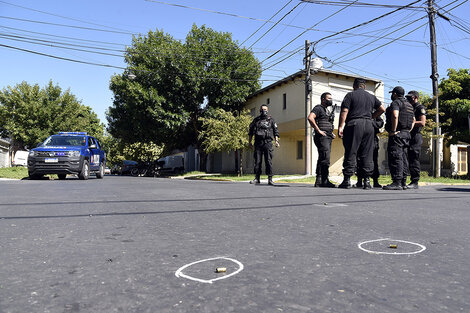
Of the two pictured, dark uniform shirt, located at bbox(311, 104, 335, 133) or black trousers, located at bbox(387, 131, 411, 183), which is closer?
black trousers, located at bbox(387, 131, 411, 183)

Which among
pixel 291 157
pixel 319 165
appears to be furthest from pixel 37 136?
pixel 319 165

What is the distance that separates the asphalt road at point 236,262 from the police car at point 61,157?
890 centimetres

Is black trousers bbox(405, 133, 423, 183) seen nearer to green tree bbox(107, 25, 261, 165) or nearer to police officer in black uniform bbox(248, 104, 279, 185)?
police officer in black uniform bbox(248, 104, 279, 185)

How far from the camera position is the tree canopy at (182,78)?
80.9 ft

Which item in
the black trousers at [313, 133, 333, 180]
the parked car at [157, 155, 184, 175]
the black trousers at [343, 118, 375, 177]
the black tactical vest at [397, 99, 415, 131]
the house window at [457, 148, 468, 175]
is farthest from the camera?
the parked car at [157, 155, 184, 175]

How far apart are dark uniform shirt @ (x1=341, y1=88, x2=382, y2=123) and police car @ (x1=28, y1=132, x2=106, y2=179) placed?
29.3ft

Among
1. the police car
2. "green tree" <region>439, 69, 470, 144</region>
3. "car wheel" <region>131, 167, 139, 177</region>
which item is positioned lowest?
"car wheel" <region>131, 167, 139, 177</region>

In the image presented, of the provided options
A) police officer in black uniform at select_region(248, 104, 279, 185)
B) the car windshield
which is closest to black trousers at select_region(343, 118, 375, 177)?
police officer in black uniform at select_region(248, 104, 279, 185)

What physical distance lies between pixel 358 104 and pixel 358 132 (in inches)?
22.3

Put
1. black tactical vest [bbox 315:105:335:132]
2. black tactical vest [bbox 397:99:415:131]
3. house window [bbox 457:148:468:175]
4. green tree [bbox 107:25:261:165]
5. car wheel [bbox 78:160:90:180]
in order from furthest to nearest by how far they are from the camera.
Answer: house window [bbox 457:148:468:175]
green tree [bbox 107:25:261:165]
car wheel [bbox 78:160:90:180]
black tactical vest [bbox 315:105:335:132]
black tactical vest [bbox 397:99:415:131]

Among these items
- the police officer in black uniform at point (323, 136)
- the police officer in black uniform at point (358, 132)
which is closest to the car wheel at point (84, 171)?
the police officer in black uniform at point (323, 136)

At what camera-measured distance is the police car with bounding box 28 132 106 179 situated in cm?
1173

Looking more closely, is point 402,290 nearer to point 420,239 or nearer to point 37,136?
point 420,239

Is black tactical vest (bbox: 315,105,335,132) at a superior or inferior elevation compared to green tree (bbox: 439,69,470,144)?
inferior
